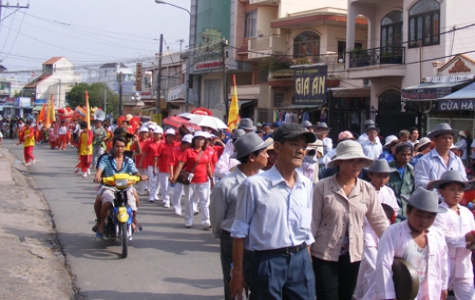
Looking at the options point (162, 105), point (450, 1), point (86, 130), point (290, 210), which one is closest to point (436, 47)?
point (450, 1)

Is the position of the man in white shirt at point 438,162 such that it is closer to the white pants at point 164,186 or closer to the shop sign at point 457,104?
the white pants at point 164,186

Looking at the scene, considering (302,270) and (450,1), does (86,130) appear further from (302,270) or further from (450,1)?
(302,270)

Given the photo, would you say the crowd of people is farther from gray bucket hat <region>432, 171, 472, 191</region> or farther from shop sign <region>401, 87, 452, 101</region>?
shop sign <region>401, 87, 452, 101</region>

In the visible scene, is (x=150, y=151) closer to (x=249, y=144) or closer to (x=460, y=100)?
(x=460, y=100)

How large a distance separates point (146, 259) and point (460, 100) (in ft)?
41.4

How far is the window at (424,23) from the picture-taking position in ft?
73.6

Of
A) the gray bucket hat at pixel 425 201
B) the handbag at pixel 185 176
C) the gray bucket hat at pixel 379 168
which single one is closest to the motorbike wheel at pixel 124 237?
the handbag at pixel 185 176

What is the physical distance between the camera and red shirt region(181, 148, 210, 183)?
10719 millimetres

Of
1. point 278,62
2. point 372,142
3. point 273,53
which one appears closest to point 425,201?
point 372,142

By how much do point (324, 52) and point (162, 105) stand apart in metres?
21.8

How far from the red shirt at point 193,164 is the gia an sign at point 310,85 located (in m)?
17.4

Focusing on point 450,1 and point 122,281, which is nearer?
point 122,281

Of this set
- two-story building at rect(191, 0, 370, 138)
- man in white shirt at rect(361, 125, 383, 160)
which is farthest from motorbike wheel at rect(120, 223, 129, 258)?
two-story building at rect(191, 0, 370, 138)

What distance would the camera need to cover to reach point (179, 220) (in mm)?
11664
